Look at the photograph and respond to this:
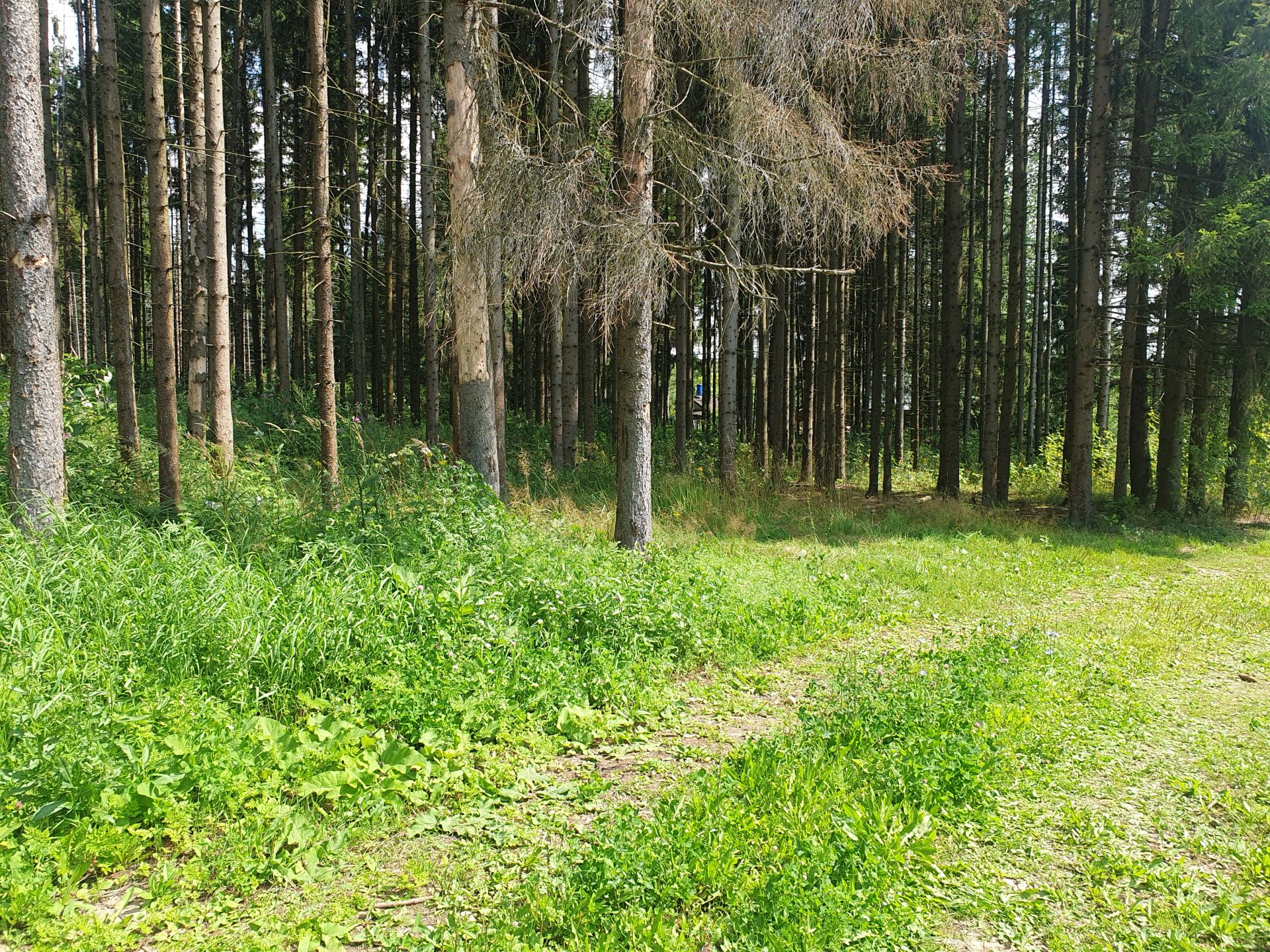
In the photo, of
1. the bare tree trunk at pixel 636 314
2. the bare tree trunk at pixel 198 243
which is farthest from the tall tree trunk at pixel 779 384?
the bare tree trunk at pixel 198 243

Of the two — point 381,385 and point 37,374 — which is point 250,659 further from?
point 381,385

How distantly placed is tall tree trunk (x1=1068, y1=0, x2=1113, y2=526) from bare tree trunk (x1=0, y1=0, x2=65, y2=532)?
1434 centimetres

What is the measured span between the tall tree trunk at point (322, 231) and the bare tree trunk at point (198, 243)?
152 centimetres

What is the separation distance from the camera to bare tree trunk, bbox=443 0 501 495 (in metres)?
7.89

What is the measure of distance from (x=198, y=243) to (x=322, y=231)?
234 inches

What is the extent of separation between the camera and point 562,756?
13.8 feet

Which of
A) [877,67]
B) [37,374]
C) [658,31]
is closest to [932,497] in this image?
[877,67]

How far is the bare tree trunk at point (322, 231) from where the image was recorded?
7.69 m

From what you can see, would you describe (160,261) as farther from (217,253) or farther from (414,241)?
(414,241)

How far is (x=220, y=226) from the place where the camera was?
964 centimetres

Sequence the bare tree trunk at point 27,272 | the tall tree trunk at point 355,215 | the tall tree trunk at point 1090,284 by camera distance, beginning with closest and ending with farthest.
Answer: the bare tree trunk at point 27,272, the tall tree trunk at point 1090,284, the tall tree trunk at point 355,215

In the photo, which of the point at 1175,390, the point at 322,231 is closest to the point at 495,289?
the point at 322,231

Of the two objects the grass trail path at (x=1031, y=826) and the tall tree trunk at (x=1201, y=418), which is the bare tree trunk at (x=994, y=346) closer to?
the tall tree trunk at (x=1201, y=418)

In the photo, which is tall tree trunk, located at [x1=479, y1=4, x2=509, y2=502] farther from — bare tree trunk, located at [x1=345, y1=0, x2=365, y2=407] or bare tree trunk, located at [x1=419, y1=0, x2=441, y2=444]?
bare tree trunk, located at [x1=345, y1=0, x2=365, y2=407]
